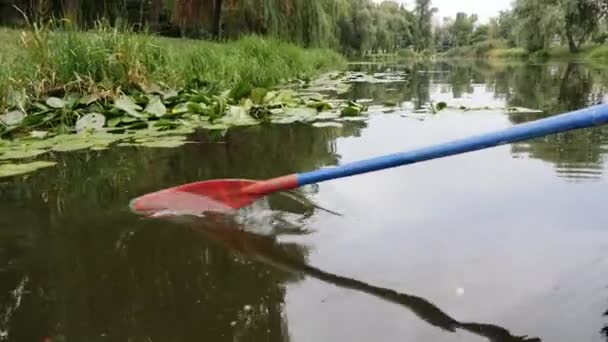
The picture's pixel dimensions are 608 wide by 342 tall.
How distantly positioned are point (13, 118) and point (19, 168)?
118 centimetres

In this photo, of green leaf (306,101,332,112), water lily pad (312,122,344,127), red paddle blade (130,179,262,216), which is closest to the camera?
red paddle blade (130,179,262,216)

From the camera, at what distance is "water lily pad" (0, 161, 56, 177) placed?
2875mm

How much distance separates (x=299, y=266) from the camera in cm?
178

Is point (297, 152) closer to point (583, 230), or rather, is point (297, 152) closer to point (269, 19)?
point (583, 230)

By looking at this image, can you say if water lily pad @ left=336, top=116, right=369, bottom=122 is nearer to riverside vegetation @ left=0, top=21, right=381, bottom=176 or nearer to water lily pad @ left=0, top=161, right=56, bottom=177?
riverside vegetation @ left=0, top=21, right=381, bottom=176

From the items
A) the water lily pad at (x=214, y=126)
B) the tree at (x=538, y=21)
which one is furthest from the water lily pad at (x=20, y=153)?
the tree at (x=538, y=21)

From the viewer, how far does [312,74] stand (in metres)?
11.1

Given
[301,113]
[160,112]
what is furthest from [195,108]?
[301,113]

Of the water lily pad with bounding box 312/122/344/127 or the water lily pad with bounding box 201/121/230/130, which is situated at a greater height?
the water lily pad with bounding box 201/121/230/130

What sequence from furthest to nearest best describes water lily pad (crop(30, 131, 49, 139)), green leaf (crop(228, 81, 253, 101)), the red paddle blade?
1. green leaf (crop(228, 81, 253, 101))
2. water lily pad (crop(30, 131, 49, 139))
3. the red paddle blade

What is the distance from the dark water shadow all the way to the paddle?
0.32 feet

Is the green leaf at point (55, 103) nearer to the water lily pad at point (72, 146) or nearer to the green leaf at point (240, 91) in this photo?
the water lily pad at point (72, 146)

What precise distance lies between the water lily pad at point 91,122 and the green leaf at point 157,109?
0.37 m

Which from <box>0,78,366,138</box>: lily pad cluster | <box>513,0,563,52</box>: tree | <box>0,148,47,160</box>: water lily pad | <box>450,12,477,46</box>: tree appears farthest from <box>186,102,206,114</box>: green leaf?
<box>450,12,477,46</box>: tree
